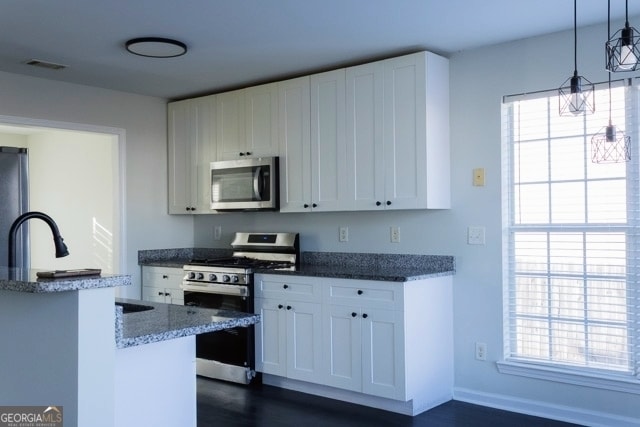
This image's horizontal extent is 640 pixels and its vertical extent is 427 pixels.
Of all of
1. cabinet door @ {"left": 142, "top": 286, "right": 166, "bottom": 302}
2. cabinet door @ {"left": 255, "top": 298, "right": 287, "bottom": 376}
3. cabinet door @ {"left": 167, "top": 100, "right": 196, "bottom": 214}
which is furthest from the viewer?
cabinet door @ {"left": 167, "top": 100, "right": 196, "bottom": 214}

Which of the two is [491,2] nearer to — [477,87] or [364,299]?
[477,87]

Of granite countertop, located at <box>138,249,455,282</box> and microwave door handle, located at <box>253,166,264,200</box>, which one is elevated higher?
microwave door handle, located at <box>253,166,264,200</box>

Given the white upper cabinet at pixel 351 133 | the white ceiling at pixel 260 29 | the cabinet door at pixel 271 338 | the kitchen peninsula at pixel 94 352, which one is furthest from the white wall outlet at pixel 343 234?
the kitchen peninsula at pixel 94 352

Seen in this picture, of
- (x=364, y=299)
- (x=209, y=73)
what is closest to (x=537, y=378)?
(x=364, y=299)

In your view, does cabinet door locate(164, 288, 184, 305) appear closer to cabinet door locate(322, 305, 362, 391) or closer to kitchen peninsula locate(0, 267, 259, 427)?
cabinet door locate(322, 305, 362, 391)

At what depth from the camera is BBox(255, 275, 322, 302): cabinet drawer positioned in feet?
13.7

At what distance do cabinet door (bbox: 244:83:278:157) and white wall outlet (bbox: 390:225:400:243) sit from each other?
3.48ft

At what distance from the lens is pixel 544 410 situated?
3.77m

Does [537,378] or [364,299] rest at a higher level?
[364,299]

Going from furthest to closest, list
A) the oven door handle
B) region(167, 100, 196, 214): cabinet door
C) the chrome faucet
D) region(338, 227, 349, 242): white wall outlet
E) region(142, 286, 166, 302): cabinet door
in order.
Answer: region(167, 100, 196, 214): cabinet door
region(142, 286, 166, 302): cabinet door
region(338, 227, 349, 242): white wall outlet
the oven door handle
the chrome faucet

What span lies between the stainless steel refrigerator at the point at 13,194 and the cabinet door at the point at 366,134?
2163 mm

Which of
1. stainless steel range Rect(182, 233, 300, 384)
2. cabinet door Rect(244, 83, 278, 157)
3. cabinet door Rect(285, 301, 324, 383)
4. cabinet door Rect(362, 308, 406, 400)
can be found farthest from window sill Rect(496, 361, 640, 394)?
cabinet door Rect(244, 83, 278, 157)

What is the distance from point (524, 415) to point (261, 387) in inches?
69.8

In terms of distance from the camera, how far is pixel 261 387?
4492 mm
